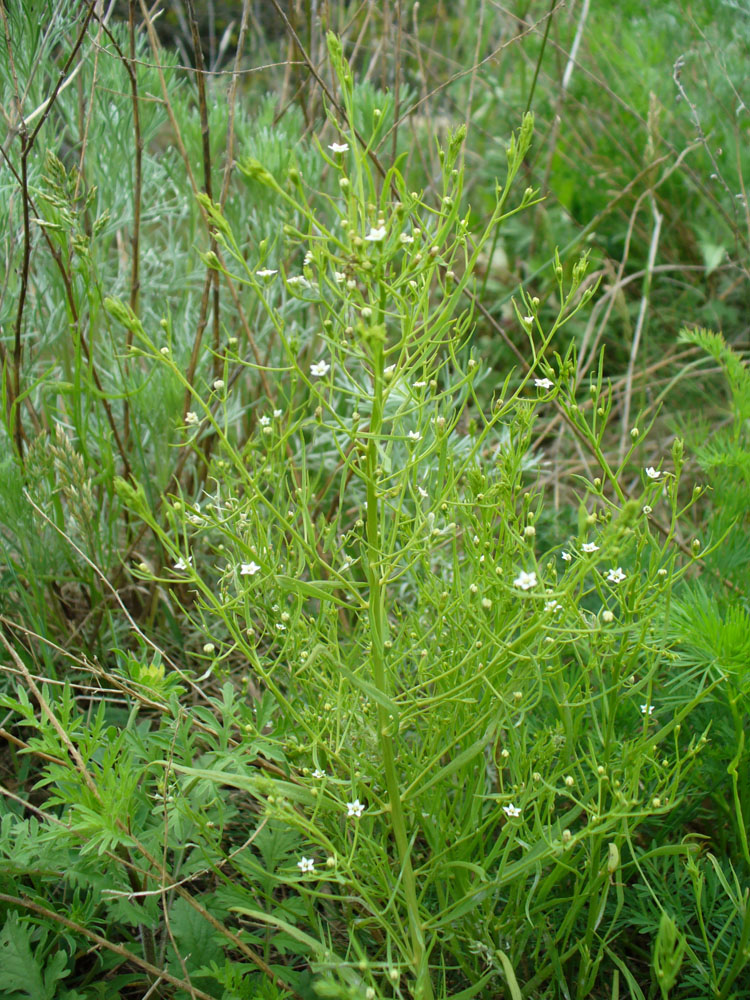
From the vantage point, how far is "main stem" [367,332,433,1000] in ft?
3.71

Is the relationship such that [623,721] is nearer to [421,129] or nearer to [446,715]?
[446,715]

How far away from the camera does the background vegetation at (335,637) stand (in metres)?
1.19

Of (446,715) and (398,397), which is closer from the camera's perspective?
(446,715)

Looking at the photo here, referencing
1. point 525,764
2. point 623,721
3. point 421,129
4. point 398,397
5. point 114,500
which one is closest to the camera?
point 525,764

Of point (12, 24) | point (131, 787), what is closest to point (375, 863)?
point (131, 787)

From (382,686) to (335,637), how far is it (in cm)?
17

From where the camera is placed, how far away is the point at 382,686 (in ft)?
4.00

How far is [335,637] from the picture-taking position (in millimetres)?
1366

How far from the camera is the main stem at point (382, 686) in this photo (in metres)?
1.13

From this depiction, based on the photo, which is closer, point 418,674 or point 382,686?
point 382,686

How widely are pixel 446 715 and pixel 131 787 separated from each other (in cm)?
50

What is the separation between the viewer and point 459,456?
90.1 inches

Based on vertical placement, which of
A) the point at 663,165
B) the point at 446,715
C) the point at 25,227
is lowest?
the point at 446,715

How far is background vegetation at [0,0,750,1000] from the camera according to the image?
1187 mm
